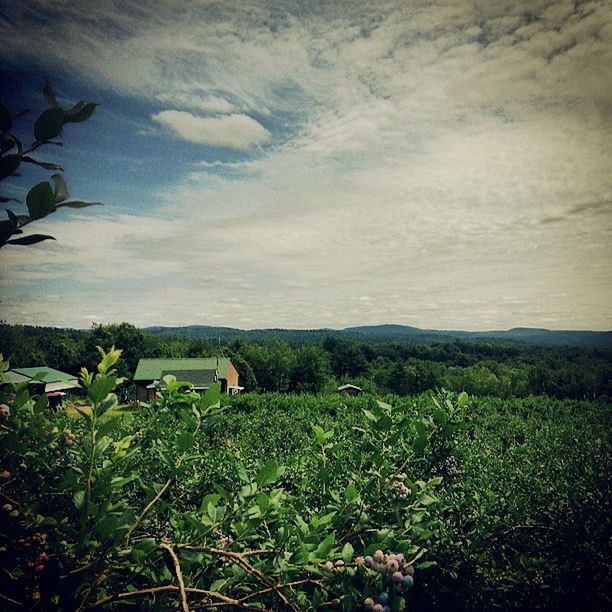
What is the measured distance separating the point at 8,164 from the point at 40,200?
0.28 feet

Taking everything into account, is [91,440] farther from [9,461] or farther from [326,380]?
[326,380]

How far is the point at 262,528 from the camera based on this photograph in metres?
1.62

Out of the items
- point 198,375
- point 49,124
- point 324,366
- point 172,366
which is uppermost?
point 49,124

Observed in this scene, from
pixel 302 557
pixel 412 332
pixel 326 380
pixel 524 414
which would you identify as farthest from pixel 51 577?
pixel 412 332

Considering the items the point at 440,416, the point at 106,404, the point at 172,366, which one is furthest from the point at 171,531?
the point at 172,366

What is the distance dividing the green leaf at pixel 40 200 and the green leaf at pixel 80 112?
0.58ft

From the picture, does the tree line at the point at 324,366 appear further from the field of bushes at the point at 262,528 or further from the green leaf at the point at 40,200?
the green leaf at the point at 40,200

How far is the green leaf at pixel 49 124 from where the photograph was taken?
81 centimetres

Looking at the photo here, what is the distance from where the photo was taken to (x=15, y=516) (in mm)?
1057

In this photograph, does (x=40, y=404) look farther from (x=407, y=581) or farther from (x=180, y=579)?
(x=407, y=581)

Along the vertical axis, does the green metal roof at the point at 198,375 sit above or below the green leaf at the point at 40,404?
below

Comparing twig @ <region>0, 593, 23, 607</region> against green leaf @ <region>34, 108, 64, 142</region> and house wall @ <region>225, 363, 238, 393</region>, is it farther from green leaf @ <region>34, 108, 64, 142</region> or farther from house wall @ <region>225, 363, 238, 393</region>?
house wall @ <region>225, 363, 238, 393</region>

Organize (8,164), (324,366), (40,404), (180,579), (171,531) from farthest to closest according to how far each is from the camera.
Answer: (324,366)
(171,531)
(40,404)
(180,579)
(8,164)

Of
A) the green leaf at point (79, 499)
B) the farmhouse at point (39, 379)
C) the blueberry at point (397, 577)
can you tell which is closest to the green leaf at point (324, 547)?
the blueberry at point (397, 577)
